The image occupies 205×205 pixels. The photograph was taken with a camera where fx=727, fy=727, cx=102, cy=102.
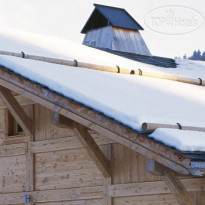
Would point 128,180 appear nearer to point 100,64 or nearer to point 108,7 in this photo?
point 100,64

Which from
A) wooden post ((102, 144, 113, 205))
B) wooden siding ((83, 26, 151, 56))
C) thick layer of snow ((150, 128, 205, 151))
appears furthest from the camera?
wooden siding ((83, 26, 151, 56))

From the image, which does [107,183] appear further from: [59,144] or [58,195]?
[59,144]

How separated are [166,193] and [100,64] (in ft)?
10.2

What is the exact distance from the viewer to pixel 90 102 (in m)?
9.38

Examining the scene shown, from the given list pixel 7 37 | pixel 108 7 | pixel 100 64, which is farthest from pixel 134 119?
pixel 108 7

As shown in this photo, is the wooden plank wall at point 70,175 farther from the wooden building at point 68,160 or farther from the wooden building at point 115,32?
the wooden building at point 115,32

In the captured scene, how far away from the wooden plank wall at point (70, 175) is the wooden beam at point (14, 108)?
201mm

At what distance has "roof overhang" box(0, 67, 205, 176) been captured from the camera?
8227 millimetres

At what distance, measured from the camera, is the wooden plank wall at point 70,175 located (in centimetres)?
1153

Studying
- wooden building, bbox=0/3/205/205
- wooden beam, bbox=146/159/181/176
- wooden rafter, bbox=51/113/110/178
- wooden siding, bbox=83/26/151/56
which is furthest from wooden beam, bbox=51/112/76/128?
wooden siding, bbox=83/26/151/56

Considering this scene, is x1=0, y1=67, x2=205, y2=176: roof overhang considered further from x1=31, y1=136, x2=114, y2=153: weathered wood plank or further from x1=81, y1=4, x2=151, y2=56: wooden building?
x1=81, y1=4, x2=151, y2=56: wooden building

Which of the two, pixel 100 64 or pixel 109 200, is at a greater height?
pixel 100 64

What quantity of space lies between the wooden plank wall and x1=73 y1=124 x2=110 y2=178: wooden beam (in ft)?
0.50

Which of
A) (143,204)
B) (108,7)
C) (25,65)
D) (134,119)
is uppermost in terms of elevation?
(108,7)
